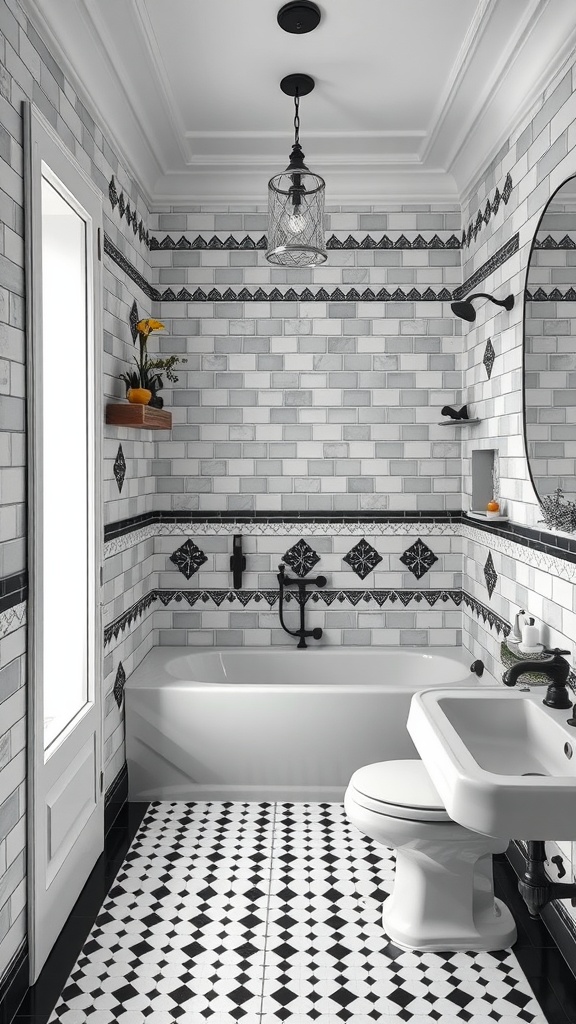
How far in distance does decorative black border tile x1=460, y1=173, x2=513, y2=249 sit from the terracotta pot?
1721mm

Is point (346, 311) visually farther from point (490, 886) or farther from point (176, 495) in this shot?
point (490, 886)

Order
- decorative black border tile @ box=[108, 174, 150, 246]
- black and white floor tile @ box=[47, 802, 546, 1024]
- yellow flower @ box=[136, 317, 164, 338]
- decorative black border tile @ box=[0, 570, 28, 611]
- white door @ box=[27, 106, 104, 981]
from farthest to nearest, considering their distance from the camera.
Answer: yellow flower @ box=[136, 317, 164, 338] → decorative black border tile @ box=[108, 174, 150, 246] → white door @ box=[27, 106, 104, 981] → black and white floor tile @ box=[47, 802, 546, 1024] → decorative black border tile @ box=[0, 570, 28, 611]

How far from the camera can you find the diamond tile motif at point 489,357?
3473mm

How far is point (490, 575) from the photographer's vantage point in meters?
3.51

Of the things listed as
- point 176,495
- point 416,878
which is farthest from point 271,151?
point 416,878

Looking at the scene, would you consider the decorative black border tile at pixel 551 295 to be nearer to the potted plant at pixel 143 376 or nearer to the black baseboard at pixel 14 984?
the potted plant at pixel 143 376

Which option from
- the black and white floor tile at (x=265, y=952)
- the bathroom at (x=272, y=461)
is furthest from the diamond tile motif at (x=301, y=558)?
the black and white floor tile at (x=265, y=952)

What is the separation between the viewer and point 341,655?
401cm

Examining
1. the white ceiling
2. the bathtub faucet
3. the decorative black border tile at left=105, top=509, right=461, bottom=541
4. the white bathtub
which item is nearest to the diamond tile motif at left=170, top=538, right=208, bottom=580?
the decorative black border tile at left=105, top=509, right=461, bottom=541

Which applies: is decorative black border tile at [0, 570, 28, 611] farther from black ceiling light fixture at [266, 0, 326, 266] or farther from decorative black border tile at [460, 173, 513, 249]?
decorative black border tile at [460, 173, 513, 249]

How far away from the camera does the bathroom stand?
219 centimetres

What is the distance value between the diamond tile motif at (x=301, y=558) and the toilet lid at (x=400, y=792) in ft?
5.02

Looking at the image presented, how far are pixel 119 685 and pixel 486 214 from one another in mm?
2701

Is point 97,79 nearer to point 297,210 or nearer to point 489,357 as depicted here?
point 297,210
